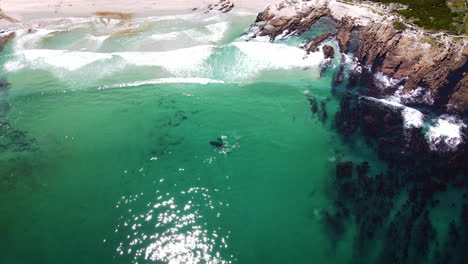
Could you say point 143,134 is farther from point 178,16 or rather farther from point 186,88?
point 178,16

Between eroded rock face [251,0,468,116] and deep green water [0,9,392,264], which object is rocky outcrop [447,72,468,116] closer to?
eroded rock face [251,0,468,116]

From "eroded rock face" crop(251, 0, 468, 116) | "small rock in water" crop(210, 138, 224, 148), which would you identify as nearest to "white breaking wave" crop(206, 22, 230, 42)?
"eroded rock face" crop(251, 0, 468, 116)

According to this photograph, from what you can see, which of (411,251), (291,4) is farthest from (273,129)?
(291,4)

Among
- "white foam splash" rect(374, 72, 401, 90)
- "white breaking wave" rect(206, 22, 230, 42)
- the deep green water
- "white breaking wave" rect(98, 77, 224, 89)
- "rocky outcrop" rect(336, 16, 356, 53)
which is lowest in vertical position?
the deep green water

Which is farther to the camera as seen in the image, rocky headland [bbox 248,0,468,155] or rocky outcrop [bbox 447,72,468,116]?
rocky headland [bbox 248,0,468,155]

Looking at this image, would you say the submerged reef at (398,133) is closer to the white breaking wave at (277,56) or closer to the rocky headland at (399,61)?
the rocky headland at (399,61)

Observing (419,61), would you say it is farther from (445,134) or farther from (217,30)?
(217,30)
